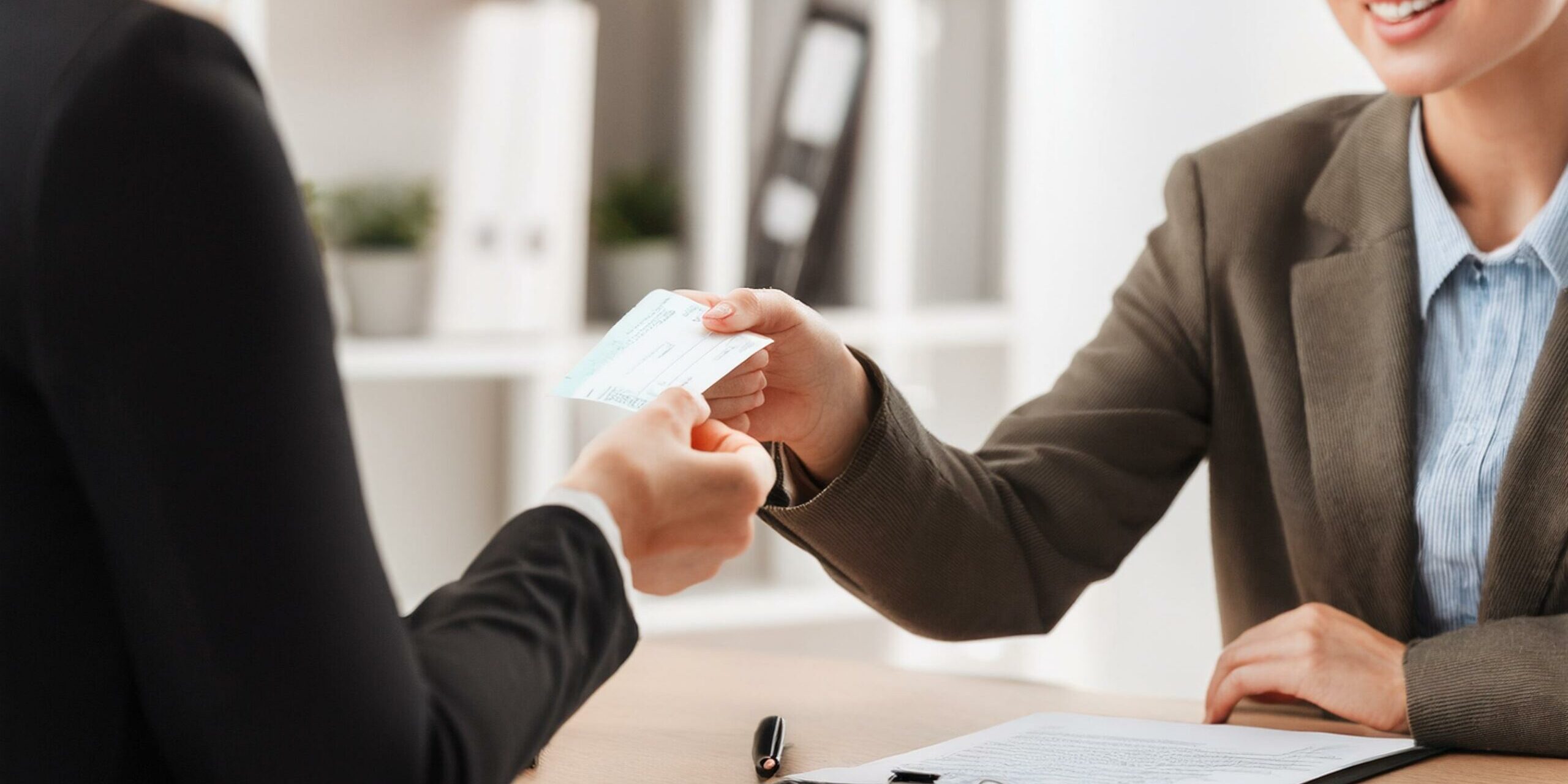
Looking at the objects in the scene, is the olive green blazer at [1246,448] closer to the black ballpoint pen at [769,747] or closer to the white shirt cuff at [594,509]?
the black ballpoint pen at [769,747]

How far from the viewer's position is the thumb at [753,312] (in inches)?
42.9

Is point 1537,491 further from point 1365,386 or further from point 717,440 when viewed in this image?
point 717,440

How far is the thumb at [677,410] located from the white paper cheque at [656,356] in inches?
2.9

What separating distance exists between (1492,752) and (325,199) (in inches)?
75.4

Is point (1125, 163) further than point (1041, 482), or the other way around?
point (1125, 163)

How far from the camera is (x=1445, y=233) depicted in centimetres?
143

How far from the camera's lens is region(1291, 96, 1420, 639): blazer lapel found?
1.38 meters

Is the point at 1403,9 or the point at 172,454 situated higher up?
the point at 1403,9

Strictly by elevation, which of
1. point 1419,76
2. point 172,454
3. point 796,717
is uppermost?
point 1419,76

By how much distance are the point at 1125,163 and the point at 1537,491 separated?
1.57 meters

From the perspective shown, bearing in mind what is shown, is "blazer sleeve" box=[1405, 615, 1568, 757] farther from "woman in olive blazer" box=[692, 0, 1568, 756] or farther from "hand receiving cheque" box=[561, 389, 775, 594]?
"hand receiving cheque" box=[561, 389, 775, 594]

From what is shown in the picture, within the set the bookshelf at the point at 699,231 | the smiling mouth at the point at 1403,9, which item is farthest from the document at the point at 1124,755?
the bookshelf at the point at 699,231

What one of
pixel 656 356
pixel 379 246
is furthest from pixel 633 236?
pixel 656 356

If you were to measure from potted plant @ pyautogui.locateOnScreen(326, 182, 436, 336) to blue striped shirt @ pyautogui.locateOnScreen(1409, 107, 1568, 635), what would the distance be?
1565 mm
